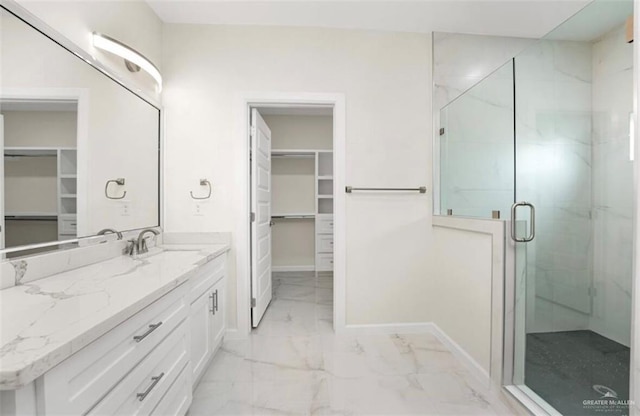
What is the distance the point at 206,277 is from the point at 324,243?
2.76 m

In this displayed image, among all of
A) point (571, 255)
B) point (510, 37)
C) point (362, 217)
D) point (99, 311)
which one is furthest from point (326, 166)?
point (99, 311)

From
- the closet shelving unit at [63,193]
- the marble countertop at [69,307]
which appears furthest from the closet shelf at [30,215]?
the marble countertop at [69,307]

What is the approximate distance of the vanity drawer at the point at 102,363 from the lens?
2.15 ft

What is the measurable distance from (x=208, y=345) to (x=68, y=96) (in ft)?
5.25

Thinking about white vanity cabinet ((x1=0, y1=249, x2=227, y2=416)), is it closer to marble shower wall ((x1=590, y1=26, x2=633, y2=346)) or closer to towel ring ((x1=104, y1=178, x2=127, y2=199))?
towel ring ((x1=104, y1=178, x2=127, y2=199))

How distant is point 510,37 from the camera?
2.42 m

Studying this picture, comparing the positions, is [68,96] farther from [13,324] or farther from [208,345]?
[208,345]

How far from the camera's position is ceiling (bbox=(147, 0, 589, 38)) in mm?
2039

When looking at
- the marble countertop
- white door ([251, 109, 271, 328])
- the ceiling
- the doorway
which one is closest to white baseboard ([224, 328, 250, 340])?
white door ([251, 109, 271, 328])

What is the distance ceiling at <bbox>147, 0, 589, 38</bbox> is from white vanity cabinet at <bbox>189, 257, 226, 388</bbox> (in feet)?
6.28

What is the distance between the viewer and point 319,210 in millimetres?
4539

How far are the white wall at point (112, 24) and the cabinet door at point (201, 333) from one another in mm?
1546

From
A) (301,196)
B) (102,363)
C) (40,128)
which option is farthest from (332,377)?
(301,196)

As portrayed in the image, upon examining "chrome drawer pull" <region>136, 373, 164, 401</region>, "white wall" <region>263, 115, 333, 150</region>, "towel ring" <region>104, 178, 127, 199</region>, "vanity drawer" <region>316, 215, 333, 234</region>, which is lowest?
"chrome drawer pull" <region>136, 373, 164, 401</region>
